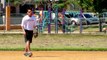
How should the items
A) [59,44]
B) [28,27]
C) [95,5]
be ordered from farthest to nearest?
[95,5] → [59,44] → [28,27]

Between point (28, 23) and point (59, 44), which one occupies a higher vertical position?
point (28, 23)

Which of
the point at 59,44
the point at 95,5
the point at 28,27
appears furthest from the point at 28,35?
the point at 95,5

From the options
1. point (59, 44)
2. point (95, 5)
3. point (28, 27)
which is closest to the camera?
point (28, 27)

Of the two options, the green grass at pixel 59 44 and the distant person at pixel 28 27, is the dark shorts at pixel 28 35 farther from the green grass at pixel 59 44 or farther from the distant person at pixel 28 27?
the green grass at pixel 59 44

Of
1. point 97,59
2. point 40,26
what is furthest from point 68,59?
point 40,26

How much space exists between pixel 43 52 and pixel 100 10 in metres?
19.0

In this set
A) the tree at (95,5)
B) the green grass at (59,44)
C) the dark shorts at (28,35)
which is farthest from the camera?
the tree at (95,5)

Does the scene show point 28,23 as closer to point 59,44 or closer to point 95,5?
point 59,44

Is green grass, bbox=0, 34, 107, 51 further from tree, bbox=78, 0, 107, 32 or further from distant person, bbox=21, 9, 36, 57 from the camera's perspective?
tree, bbox=78, 0, 107, 32

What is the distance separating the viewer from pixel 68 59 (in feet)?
49.3

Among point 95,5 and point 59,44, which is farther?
point 95,5

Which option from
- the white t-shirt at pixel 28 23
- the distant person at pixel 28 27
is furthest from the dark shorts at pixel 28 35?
the white t-shirt at pixel 28 23

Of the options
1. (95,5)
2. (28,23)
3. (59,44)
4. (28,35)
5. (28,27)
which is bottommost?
(59,44)

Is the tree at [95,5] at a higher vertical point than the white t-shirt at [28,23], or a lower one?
higher
